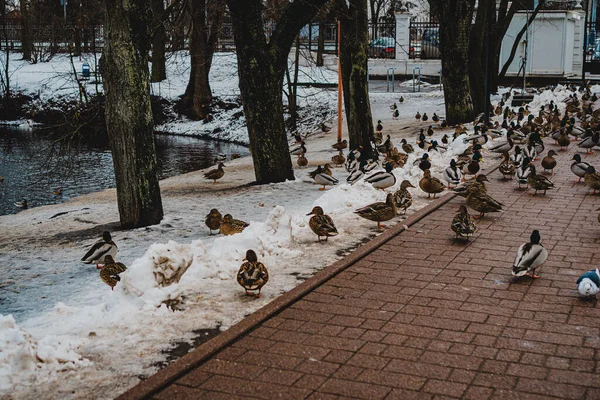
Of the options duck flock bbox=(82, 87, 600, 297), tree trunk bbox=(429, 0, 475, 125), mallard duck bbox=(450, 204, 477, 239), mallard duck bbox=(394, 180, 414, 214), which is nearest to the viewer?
duck flock bbox=(82, 87, 600, 297)

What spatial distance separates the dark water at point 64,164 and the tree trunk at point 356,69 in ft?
24.2

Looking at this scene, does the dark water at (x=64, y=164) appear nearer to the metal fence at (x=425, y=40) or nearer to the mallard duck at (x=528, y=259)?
the mallard duck at (x=528, y=259)

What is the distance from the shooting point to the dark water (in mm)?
21078

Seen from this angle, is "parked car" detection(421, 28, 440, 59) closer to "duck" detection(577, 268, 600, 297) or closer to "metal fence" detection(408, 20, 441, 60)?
"metal fence" detection(408, 20, 441, 60)

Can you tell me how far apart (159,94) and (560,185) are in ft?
102

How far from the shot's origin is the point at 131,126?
1305 centimetres

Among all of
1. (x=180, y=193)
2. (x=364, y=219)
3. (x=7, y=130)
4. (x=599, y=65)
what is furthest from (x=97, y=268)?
(x=599, y=65)

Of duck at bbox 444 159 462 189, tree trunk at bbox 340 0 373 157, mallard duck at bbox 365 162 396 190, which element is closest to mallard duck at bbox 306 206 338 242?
mallard duck at bbox 365 162 396 190

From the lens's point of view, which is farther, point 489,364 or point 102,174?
point 102,174

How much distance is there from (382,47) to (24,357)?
47.5 metres

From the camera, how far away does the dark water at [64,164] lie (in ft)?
69.2

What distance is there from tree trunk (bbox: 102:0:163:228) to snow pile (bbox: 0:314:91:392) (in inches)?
274

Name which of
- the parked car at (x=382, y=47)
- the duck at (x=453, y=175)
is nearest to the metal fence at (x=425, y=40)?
the parked car at (x=382, y=47)

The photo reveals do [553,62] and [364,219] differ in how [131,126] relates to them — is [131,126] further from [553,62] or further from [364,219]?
[553,62]
